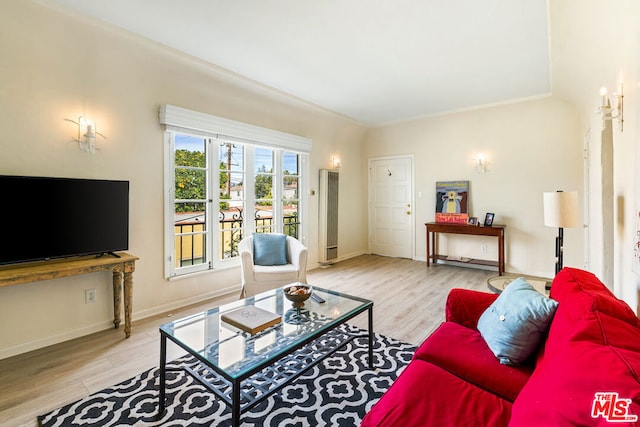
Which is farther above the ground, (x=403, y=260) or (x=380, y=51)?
(x=380, y=51)

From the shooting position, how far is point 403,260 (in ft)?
18.9

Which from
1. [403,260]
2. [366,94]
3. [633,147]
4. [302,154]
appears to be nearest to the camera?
[633,147]

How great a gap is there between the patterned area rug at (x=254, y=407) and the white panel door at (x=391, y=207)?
12.9 feet

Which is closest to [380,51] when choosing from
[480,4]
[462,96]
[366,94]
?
[480,4]

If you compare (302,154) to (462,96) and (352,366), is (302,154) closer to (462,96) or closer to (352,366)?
(462,96)

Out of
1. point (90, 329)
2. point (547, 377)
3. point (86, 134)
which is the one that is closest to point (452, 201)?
point (547, 377)

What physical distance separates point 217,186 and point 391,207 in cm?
365

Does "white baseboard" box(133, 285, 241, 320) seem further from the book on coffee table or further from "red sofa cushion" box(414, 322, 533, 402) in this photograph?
"red sofa cushion" box(414, 322, 533, 402)

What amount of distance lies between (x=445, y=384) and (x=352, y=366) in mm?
1015

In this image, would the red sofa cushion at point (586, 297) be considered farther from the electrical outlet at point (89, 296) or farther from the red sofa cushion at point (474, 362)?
the electrical outlet at point (89, 296)

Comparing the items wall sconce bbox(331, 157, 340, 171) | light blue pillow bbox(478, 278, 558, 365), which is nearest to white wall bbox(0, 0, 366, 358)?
wall sconce bbox(331, 157, 340, 171)

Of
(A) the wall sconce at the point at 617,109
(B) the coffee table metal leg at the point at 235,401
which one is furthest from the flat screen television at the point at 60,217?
(A) the wall sconce at the point at 617,109

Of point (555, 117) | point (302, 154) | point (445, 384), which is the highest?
point (555, 117)

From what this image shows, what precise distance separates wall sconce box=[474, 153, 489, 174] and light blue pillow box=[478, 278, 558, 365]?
3.93 m
